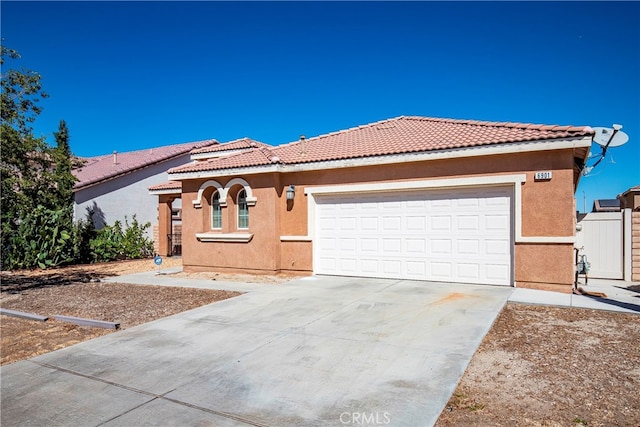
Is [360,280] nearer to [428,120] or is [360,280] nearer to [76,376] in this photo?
[428,120]

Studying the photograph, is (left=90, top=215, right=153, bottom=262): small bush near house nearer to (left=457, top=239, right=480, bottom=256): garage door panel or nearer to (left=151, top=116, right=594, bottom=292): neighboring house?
(left=151, top=116, right=594, bottom=292): neighboring house

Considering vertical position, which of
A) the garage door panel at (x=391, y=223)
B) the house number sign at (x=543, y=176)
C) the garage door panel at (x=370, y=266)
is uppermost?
the house number sign at (x=543, y=176)

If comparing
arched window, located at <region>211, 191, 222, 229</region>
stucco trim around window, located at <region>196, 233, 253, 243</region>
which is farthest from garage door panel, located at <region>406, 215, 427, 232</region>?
arched window, located at <region>211, 191, 222, 229</region>

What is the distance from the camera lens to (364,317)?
23.8 ft

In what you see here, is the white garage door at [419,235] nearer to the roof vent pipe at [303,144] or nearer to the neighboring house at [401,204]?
the neighboring house at [401,204]

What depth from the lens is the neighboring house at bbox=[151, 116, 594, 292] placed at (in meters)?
9.44

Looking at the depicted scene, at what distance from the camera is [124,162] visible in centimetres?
2695

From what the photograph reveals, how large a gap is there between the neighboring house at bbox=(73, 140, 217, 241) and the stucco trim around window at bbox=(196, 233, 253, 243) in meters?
9.50

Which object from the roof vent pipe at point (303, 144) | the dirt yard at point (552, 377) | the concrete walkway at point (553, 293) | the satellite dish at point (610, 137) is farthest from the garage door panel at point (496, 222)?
the roof vent pipe at point (303, 144)

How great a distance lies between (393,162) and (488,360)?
21.6 feet

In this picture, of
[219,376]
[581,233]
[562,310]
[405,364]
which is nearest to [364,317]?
[405,364]

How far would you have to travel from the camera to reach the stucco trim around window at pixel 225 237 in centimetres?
1305
